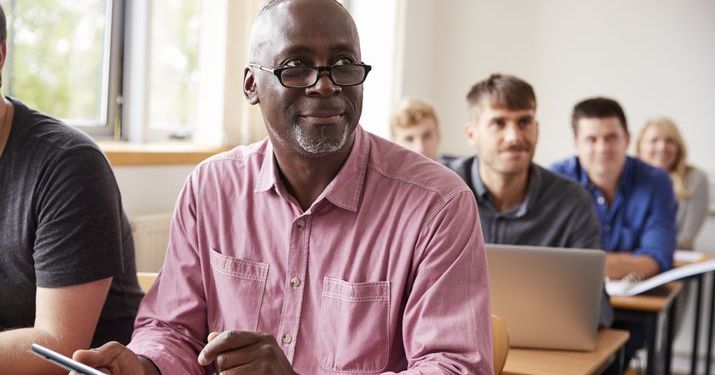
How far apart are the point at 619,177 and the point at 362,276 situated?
2.66 m

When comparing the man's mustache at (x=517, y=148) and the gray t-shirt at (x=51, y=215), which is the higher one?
the man's mustache at (x=517, y=148)

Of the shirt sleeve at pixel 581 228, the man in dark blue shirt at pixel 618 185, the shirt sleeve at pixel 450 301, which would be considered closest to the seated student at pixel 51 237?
the shirt sleeve at pixel 450 301

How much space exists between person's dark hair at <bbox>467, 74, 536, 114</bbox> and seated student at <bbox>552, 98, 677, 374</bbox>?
93 centimetres

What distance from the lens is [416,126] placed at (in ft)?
14.3

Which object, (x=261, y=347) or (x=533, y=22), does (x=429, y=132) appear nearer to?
(x=533, y=22)

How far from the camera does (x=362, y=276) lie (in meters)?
1.64

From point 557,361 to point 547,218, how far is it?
674 millimetres

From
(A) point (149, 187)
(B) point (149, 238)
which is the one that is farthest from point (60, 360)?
(A) point (149, 187)

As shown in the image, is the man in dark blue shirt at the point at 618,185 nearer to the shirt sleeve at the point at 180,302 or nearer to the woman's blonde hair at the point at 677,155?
the woman's blonde hair at the point at 677,155

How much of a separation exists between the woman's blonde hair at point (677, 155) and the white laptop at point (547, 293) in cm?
323

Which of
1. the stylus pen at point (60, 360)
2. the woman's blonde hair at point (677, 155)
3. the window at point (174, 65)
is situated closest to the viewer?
the stylus pen at point (60, 360)

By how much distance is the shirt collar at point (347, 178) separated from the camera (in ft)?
5.51

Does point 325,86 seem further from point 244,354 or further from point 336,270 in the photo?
point 244,354

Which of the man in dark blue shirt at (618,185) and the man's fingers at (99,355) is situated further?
the man in dark blue shirt at (618,185)
